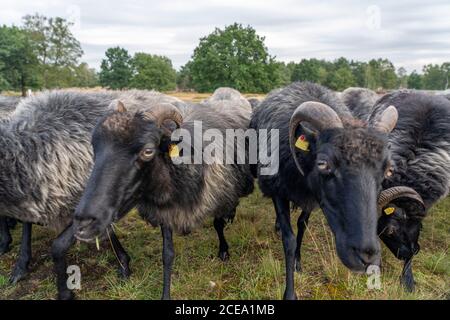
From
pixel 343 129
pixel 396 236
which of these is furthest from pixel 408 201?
pixel 343 129

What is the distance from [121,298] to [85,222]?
1579 mm

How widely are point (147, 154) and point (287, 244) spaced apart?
2013mm

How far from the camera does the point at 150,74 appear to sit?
6300 cm

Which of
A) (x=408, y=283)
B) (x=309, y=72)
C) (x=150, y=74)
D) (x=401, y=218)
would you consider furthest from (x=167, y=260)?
(x=309, y=72)

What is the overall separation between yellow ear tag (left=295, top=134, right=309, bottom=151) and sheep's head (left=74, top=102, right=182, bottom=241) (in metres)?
1.40

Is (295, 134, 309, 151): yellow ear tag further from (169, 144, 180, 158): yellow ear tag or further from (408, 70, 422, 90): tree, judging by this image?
(408, 70, 422, 90): tree

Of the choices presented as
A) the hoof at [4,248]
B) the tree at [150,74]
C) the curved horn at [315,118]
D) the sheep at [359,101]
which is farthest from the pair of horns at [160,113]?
the tree at [150,74]

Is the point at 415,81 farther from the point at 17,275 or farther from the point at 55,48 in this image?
the point at 17,275

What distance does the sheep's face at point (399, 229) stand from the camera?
13.8 ft

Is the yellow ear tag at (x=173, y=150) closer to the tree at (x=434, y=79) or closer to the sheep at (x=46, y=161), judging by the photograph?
the sheep at (x=46, y=161)

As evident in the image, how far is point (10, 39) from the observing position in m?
Result: 41.0

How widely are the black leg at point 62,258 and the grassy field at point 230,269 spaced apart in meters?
0.20
